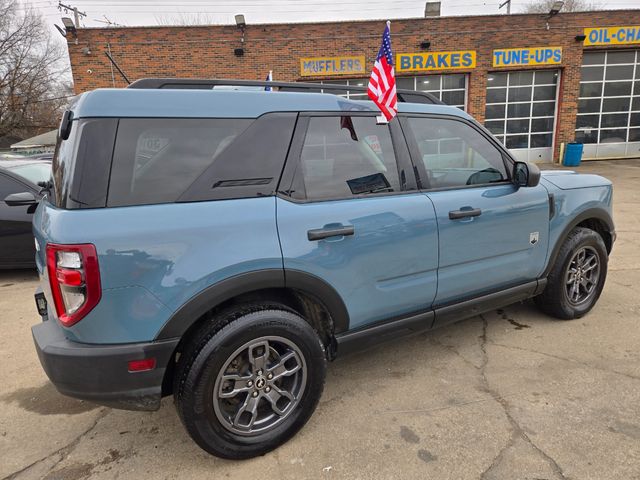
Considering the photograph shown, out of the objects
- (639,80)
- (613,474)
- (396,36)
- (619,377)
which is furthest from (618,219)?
(639,80)

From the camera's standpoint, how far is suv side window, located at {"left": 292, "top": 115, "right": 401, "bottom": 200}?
2436 millimetres

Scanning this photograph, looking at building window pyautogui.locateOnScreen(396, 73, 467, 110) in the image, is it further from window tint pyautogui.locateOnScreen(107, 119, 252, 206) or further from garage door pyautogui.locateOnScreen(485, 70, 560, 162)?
window tint pyautogui.locateOnScreen(107, 119, 252, 206)

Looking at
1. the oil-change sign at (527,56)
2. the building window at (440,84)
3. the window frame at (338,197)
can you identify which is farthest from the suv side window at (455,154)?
the oil-change sign at (527,56)

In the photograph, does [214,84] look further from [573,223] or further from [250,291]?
[573,223]

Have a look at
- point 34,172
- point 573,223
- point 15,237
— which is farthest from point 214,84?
point 34,172

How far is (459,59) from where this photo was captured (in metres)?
17.6

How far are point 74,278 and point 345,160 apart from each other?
156cm

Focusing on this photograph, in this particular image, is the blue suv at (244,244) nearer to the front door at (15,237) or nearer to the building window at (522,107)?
the front door at (15,237)

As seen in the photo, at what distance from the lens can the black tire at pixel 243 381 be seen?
6.81ft

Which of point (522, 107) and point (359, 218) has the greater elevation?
point (522, 107)

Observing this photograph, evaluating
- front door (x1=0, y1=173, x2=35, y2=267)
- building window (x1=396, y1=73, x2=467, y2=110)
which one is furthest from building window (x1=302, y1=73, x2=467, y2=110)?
front door (x1=0, y1=173, x2=35, y2=267)

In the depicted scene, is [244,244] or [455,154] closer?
[244,244]

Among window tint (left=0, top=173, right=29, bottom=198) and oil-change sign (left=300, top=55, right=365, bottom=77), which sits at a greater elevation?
oil-change sign (left=300, top=55, right=365, bottom=77)

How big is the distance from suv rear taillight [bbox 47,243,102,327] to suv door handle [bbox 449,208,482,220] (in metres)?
2.10
